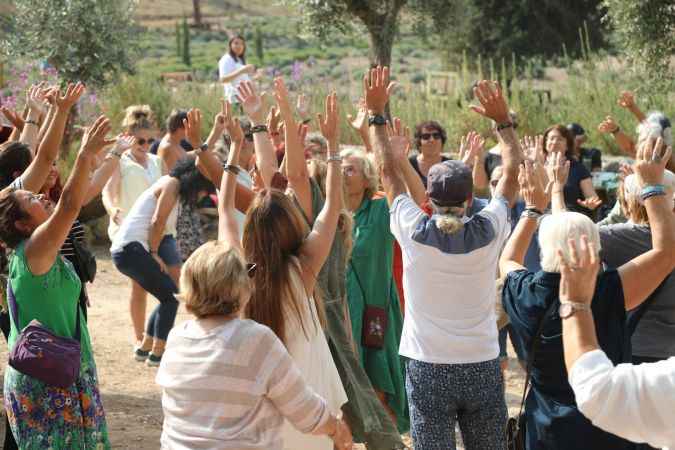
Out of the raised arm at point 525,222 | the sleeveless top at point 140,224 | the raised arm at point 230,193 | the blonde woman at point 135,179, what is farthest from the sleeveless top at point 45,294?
the blonde woman at point 135,179

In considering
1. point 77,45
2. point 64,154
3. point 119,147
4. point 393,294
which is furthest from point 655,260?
point 77,45

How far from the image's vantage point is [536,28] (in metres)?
31.2

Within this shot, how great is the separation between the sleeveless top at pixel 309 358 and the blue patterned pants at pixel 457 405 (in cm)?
40

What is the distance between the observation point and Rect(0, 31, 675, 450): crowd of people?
362 cm

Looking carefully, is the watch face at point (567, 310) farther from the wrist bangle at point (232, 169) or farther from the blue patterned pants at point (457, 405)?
the wrist bangle at point (232, 169)

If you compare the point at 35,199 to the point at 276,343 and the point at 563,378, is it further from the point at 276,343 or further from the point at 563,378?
the point at 563,378

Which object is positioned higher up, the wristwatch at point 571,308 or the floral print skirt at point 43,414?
the wristwatch at point 571,308

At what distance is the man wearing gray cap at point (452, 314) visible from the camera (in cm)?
465

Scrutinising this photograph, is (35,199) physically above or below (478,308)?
above

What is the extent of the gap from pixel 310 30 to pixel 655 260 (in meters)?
16.1

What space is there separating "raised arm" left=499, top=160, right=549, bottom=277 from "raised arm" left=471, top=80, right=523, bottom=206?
15cm

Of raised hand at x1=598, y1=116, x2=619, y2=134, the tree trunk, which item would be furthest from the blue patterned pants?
the tree trunk

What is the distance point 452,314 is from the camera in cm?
474

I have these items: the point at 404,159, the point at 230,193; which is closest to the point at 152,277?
the point at 230,193
